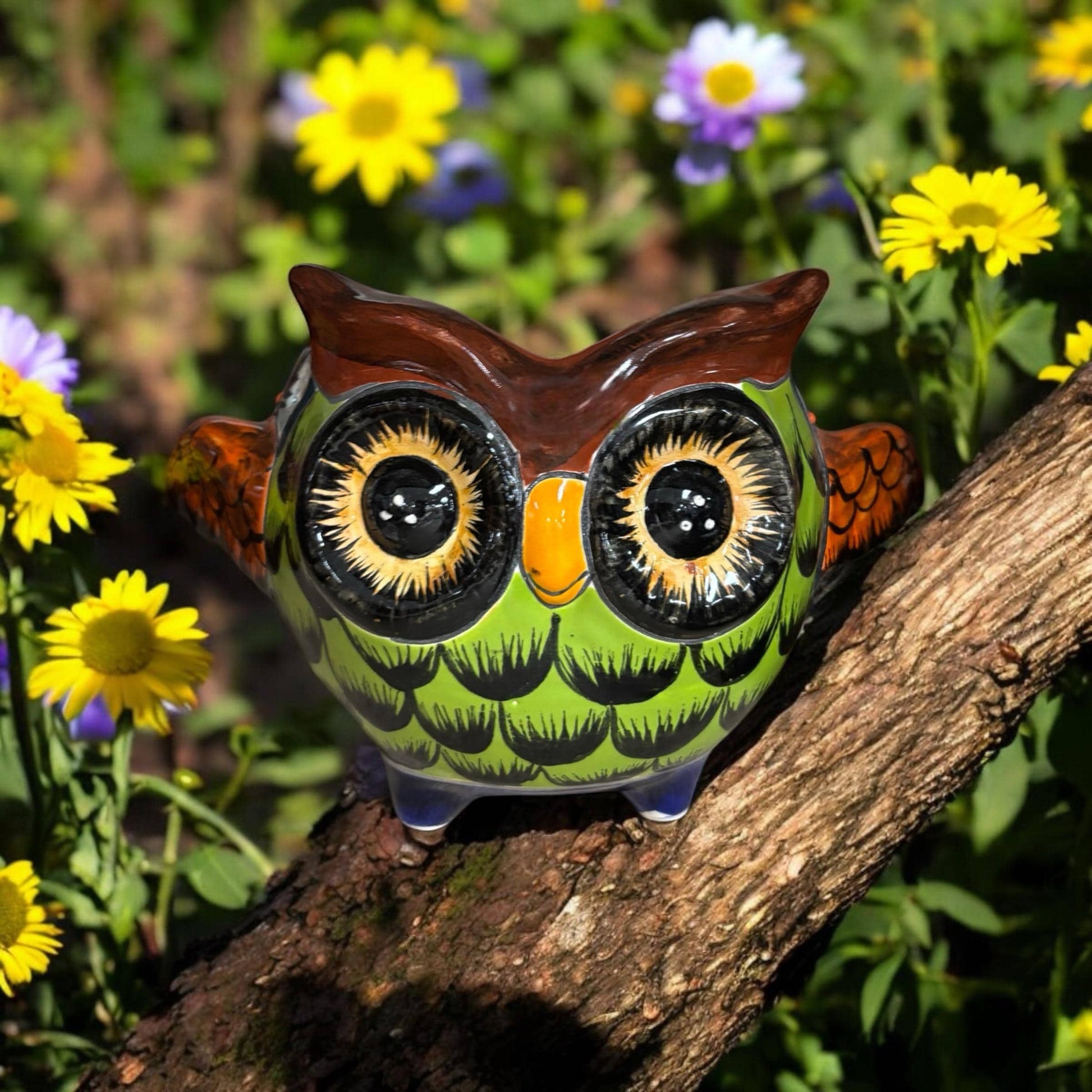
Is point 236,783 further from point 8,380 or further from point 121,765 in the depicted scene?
point 8,380

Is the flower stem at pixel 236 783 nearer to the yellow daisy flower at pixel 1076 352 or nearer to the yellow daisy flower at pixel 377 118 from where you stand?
the yellow daisy flower at pixel 1076 352

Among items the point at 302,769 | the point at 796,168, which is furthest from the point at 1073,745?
the point at 796,168

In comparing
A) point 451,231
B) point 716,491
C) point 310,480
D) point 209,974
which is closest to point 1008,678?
point 716,491

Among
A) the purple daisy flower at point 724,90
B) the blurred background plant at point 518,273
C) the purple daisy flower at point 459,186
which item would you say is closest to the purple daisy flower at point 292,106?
the blurred background plant at point 518,273

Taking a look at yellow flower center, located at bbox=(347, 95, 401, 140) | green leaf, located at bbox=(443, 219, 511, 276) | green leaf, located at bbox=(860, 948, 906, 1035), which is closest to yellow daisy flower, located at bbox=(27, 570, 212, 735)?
green leaf, located at bbox=(860, 948, 906, 1035)

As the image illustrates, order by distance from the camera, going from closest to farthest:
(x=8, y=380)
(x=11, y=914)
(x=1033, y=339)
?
(x=11, y=914) < (x=8, y=380) < (x=1033, y=339)

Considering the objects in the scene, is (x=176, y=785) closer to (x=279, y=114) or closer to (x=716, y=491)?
(x=716, y=491)
